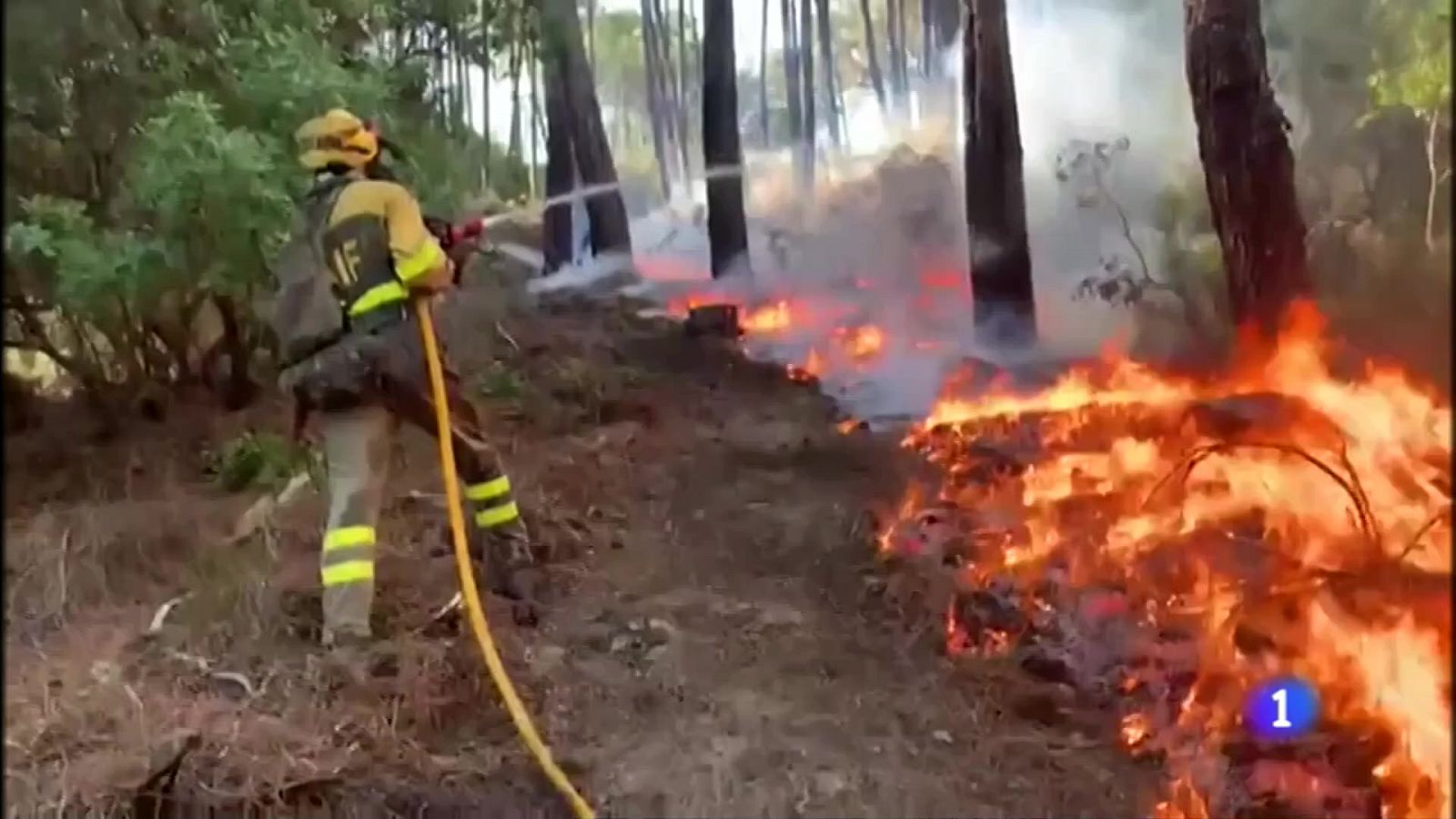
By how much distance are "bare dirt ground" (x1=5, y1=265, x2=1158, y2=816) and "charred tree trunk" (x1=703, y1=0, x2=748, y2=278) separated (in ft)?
0.62

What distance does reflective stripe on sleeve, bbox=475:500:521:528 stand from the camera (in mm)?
2295

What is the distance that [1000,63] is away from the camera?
266cm

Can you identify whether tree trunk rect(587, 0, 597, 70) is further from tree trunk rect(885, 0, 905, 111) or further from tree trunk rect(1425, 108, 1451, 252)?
tree trunk rect(1425, 108, 1451, 252)

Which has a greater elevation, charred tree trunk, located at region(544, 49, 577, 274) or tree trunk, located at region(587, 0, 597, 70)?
tree trunk, located at region(587, 0, 597, 70)

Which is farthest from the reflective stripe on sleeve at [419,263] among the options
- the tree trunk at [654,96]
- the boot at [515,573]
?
the tree trunk at [654,96]

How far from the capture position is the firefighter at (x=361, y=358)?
2076 millimetres

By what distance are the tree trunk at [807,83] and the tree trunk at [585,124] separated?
34cm

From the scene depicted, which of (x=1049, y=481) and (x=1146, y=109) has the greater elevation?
(x=1146, y=109)

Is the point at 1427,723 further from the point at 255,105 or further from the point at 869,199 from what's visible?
the point at 255,105

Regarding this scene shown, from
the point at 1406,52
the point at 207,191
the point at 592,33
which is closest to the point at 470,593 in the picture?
the point at 207,191

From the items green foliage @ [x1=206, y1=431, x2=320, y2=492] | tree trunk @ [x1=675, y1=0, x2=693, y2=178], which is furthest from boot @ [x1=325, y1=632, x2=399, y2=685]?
tree trunk @ [x1=675, y1=0, x2=693, y2=178]

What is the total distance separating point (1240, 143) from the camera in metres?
2.61

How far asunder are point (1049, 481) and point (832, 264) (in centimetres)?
53

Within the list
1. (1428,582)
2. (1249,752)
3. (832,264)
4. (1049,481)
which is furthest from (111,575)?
(1428,582)
